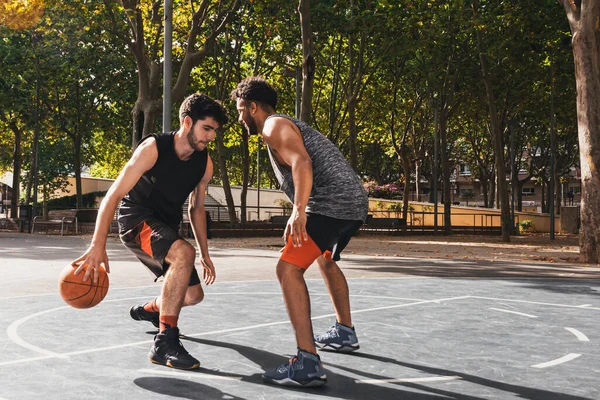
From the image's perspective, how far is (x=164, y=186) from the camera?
5426 mm

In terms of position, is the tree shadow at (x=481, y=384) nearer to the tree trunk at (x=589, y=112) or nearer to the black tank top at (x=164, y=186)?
the black tank top at (x=164, y=186)

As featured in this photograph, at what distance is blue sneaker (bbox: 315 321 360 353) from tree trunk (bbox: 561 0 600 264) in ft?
40.2

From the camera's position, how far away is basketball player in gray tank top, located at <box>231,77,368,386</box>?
463 cm

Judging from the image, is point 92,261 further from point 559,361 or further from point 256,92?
point 559,361

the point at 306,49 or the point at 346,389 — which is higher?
the point at 306,49

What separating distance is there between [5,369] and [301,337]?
191 centimetres

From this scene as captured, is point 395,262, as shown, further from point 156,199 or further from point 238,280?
point 156,199

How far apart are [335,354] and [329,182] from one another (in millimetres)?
1396

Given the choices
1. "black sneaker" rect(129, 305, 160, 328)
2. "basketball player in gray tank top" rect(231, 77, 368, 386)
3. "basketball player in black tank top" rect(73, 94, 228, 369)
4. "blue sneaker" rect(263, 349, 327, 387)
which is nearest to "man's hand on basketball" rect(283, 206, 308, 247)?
"basketball player in gray tank top" rect(231, 77, 368, 386)

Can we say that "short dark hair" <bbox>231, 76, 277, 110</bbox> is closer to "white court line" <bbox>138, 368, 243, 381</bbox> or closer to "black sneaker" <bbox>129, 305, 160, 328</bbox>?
"white court line" <bbox>138, 368, 243, 381</bbox>

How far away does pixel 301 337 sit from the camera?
4.75 metres

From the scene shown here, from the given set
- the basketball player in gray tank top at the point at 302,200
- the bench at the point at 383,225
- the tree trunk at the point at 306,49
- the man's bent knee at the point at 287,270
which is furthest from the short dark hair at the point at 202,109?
the bench at the point at 383,225

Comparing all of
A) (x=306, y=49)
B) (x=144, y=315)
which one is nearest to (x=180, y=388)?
(x=144, y=315)

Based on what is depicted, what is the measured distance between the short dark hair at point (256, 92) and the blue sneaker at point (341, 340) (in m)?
1.81
